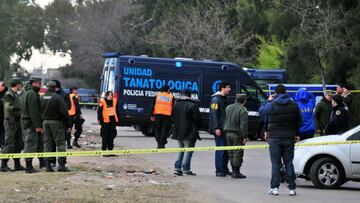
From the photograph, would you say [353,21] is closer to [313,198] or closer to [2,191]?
[313,198]

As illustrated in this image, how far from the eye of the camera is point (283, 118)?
13.4 metres

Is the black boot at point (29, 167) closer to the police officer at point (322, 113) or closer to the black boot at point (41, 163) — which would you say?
the black boot at point (41, 163)

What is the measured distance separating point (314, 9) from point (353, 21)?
4.98 m

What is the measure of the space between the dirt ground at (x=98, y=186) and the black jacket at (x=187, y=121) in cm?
84

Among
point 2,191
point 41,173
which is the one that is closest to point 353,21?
point 41,173

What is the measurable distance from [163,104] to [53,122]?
6473 millimetres

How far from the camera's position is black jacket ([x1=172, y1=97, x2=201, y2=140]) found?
16.6 meters

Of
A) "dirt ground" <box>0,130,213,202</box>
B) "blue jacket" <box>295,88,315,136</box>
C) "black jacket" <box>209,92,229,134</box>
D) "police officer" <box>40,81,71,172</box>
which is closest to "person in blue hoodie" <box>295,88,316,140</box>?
"blue jacket" <box>295,88,315,136</box>

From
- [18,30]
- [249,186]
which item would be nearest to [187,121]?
[249,186]

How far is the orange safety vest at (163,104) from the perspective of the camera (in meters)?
21.7

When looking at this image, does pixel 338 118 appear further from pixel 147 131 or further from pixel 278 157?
pixel 147 131

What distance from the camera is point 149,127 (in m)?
29.8

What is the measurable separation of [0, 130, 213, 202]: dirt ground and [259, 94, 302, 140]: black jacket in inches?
63.5

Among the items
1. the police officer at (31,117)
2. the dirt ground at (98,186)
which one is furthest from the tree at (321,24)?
the police officer at (31,117)
